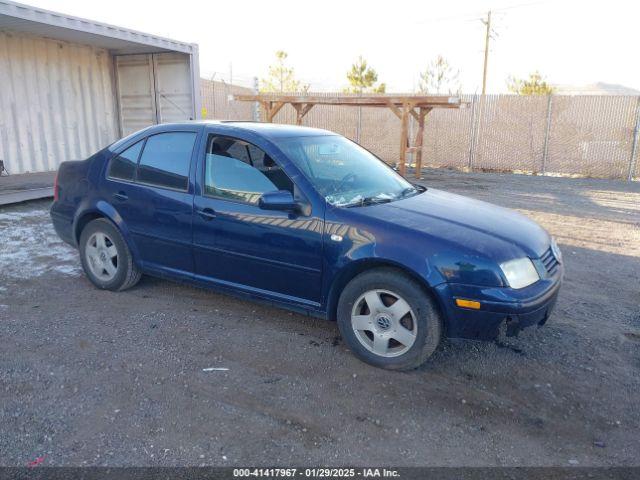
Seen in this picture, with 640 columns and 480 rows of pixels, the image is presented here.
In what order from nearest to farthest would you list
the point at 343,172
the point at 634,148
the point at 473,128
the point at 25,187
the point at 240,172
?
the point at 240,172 < the point at 343,172 < the point at 25,187 < the point at 634,148 < the point at 473,128

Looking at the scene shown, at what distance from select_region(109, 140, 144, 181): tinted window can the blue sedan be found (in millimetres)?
14

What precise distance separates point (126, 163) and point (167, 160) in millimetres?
510

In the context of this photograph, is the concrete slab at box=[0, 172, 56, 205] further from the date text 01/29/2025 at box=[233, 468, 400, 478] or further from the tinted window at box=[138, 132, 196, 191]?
the date text 01/29/2025 at box=[233, 468, 400, 478]

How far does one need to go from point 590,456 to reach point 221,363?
232 cm

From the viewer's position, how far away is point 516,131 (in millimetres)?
16406

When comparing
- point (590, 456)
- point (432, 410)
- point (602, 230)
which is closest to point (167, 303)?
point (432, 410)

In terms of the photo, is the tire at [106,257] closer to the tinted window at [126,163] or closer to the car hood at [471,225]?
the tinted window at [126,163]

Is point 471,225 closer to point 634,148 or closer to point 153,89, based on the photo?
point 153,89

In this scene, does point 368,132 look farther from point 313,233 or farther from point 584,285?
point 313,233

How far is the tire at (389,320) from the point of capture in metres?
3.34

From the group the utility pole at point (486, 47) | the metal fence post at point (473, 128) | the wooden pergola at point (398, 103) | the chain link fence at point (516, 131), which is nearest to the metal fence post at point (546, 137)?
the chain link fence at point (516, 131)

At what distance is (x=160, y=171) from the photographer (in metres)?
4.44

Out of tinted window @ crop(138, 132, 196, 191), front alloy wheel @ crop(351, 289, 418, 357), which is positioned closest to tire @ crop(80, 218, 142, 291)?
tinted window @ crop(138, 132, 196, 191)

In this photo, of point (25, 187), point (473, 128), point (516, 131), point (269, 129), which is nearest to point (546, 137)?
point (516, 131)
